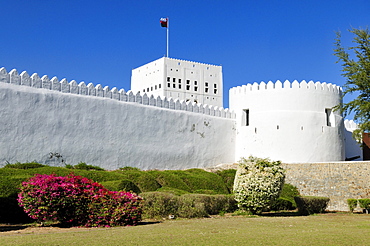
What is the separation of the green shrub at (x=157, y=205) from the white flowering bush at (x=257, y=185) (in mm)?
2445

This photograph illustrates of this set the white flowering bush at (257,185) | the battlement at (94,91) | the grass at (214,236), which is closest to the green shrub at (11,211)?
the grass at (214,236)

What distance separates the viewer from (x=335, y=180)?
19.1 meters

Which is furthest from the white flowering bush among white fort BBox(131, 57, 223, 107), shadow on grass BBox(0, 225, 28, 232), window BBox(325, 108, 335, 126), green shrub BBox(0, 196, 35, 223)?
white fort BBox(131, 57, 223, 107)

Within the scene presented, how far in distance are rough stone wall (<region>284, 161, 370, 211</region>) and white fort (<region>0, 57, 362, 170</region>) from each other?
3692 mm

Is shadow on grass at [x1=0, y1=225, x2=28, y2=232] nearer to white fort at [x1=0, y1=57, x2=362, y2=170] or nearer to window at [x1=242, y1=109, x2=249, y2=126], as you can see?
white fort at [x1=0, y1=57, x2=362, y2=170]

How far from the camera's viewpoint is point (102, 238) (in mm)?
7867

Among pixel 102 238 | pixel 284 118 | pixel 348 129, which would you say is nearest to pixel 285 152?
pixel 284 118

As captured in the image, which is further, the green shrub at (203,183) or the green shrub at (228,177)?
the green shrub at (228,177)

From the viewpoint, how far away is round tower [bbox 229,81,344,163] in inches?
956

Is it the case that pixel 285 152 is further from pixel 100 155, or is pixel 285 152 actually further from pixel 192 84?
pixel 192 84

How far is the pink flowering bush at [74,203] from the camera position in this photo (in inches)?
399

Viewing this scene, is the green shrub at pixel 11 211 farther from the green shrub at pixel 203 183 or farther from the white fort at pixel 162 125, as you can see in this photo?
the green shrub at pixel 203 183

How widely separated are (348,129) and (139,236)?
25842mm

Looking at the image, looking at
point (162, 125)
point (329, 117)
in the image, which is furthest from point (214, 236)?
point (329, 117)
